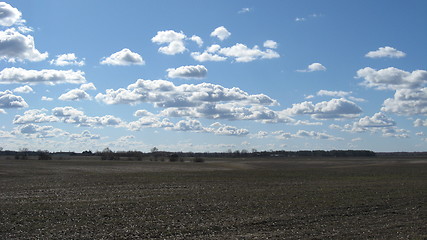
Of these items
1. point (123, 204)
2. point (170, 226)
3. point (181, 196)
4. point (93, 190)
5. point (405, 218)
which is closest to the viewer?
point (170, 226)

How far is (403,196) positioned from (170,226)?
1744 centimetres

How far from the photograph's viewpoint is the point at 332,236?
1655 centimetres

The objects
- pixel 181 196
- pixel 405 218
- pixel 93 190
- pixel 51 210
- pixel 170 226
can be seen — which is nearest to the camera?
pixel 170 226

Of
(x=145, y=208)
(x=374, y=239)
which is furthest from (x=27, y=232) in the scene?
(x=374, y=239)

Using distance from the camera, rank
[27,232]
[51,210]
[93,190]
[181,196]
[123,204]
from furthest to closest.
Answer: [93,190]
[181,196]
[123,204]
[51,210]
[27,232]

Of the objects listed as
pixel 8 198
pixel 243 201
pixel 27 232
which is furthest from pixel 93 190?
pixel 27 232

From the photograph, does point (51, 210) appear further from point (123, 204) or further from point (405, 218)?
point (405, 218)

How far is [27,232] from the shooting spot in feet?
56.9

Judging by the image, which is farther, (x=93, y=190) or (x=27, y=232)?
(x=93, y=190)

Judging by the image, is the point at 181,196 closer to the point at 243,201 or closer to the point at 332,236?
the point at 243,201

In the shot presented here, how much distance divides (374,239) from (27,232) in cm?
1282

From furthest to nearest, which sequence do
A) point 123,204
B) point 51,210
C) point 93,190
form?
point 93,190 → point 123,204 → point 51,210

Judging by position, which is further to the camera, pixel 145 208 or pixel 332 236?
pixel 145 208

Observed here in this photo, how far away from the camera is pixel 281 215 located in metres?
21.3
